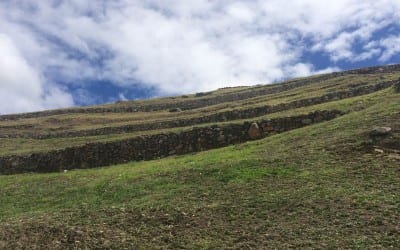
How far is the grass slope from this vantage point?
15.0 meters

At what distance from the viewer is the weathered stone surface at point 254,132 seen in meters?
29.8

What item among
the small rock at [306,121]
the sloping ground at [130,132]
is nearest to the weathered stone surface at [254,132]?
the sloping ground at [130,132]

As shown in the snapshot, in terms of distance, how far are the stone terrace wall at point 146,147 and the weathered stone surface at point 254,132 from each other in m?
0.14

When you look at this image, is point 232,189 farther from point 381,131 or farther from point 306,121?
point 306,121

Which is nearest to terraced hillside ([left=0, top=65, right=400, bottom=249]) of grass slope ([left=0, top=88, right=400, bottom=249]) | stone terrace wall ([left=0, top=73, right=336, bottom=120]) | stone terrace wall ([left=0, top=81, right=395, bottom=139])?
grass slope ([left=0, top=88, right=400, bottom=249])

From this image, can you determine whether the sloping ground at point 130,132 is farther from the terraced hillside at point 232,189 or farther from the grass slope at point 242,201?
the grass slope at point 242,201

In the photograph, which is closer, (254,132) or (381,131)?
(381,131)

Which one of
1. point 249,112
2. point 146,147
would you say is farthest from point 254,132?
point 249,112

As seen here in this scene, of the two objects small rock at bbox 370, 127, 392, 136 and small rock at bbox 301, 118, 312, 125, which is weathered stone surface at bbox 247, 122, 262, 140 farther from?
small rock at bbox 370, 127, 392, 136

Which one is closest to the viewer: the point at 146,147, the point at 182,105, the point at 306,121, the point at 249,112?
the point at 306,121

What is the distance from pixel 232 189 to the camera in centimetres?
1919

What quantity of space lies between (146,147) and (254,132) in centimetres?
685

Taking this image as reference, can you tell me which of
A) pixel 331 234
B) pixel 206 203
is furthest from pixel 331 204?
pixel 206 203

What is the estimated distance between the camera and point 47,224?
17.4 m
